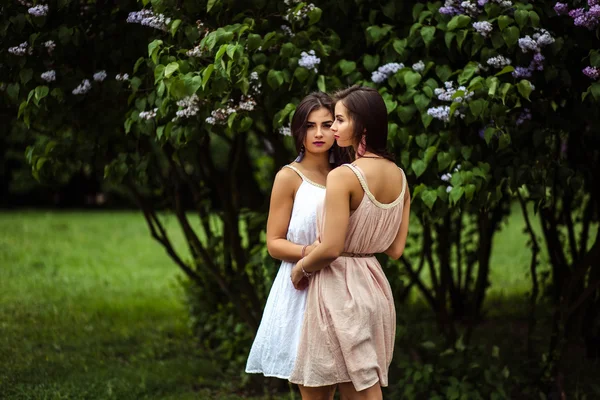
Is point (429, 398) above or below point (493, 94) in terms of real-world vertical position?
below

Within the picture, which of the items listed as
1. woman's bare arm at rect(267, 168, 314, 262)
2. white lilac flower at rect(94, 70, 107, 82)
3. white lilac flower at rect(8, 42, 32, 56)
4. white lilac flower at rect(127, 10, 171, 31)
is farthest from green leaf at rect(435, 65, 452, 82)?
white lilac flower at rect(8, 42, 32, 56)

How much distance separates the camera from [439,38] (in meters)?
4.24

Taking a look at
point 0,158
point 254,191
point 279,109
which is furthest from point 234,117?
point 0,158

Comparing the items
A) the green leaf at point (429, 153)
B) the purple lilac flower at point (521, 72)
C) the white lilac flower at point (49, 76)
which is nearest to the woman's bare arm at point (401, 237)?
the green leaf at point (429, 153)

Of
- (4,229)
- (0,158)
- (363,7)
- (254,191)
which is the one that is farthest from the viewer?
(0,158)

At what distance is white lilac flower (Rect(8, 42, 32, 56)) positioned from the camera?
162 inches

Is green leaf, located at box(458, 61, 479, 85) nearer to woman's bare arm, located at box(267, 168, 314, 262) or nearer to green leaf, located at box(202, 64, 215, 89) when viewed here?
woman's bare arm, located at box(267, 168, 314, 262)

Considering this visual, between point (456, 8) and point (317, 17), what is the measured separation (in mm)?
732

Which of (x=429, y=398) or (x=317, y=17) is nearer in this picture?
(x=317, y=17)

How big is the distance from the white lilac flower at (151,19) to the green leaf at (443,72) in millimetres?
1432

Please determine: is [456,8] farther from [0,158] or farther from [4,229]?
[0,158]

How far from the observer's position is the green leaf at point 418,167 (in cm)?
396

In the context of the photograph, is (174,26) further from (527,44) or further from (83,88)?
(527,44)

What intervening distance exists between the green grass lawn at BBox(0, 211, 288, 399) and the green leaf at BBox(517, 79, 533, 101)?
281 cm
